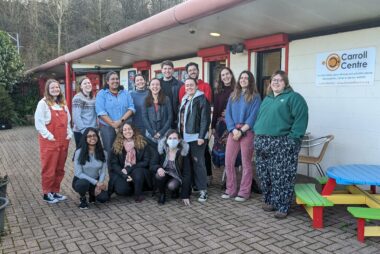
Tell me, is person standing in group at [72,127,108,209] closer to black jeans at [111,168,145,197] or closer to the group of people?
the group of people

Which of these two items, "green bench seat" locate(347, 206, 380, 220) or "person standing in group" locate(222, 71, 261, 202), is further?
"person standing in group" locate(222, 71, 261, 202)

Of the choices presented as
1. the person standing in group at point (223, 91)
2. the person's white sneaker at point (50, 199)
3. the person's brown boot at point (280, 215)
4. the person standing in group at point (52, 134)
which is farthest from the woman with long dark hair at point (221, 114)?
the person's white sneaker at point (50, 199)

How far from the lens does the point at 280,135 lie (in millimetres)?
3875

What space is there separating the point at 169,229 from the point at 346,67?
336cm

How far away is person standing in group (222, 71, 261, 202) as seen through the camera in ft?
14.4

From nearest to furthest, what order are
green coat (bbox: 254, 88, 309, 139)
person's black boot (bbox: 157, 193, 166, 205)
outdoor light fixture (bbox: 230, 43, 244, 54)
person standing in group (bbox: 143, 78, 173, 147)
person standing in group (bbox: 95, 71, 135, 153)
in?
green coat (bbox: 254, 88, 309, 139)
person's black boot (bbox: 157, 193, 166, 205)
person standing in group (bbox: 143, 78, 173, 147)
person standing in group (bbox: 95, 71, 135, 153)
outdoor light fixture (bbox: 230, 43, 244, 54)

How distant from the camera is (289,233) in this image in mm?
3576

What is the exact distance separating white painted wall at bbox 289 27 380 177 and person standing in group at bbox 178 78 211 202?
1.99 meters

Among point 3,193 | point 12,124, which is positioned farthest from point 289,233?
point 12,124

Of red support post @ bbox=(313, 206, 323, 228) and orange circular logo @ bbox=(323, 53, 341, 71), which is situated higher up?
orange circular logo @ bbox=(323, 53, 341, 71)

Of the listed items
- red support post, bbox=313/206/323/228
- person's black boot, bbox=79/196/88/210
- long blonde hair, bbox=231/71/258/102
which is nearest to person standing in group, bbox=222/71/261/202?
long blonde hair, bbox=231/71/258/102

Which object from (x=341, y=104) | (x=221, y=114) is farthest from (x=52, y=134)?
(x=341, y=104)

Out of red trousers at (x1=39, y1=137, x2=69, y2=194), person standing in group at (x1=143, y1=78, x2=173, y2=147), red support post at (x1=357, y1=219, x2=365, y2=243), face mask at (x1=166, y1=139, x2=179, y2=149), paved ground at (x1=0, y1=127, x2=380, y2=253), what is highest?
person standing in group at (x1=143, y1=78, x2=173, y2=147)

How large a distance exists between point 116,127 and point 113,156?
445mm
